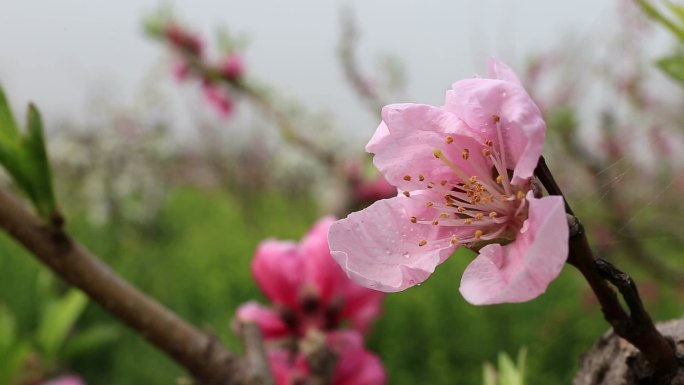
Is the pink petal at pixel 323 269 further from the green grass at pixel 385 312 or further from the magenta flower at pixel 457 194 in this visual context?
the magenta flower at pixel 457 194

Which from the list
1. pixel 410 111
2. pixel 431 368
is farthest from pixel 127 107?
pixel 410 111

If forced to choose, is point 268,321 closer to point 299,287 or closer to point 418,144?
point 299,287

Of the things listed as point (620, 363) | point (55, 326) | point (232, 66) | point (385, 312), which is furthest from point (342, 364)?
point (232, 66)

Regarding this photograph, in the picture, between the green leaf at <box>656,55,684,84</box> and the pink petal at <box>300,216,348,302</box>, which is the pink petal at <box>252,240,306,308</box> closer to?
the pink petal at <box>300,216,348,302</box>

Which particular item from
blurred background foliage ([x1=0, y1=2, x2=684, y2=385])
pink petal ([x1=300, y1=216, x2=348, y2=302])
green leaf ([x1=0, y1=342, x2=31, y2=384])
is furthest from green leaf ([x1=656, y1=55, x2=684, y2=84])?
green leaf ([x1=0, y1=342, x2=31, y2=384])

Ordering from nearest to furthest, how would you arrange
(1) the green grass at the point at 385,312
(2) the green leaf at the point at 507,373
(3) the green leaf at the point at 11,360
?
(2) the green leaf at the point at 507,373, (3) the green leaf at the point at 11,360, (1) the green grass at the point at 385,312

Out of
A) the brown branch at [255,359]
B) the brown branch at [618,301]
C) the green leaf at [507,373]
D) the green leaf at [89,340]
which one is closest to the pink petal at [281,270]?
the brown branch at [255,359]
